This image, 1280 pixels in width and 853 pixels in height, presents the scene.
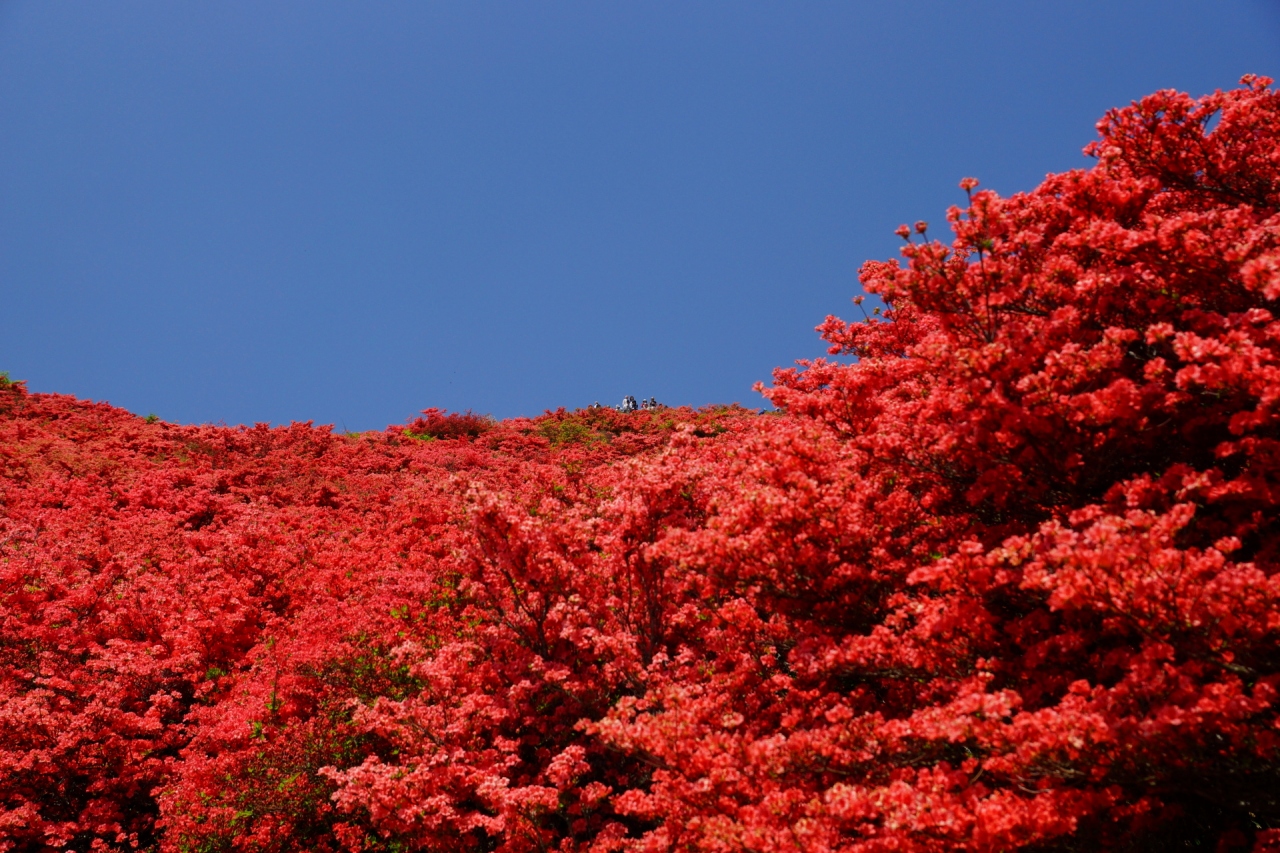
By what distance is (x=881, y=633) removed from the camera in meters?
6.33

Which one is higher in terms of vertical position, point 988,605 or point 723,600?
point 723,600

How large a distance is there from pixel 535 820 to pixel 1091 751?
221 inches

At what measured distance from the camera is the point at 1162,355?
669cm

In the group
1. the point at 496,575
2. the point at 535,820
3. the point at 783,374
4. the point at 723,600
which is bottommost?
the point at 535,820

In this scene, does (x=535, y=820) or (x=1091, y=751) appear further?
(x=535, y=820)

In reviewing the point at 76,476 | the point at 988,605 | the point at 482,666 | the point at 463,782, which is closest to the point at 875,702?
the point at 988,605

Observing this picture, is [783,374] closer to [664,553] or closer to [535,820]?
[664,553]

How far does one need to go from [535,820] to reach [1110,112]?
33.1 feet

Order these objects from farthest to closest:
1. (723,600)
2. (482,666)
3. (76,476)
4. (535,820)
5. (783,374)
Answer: (76,476) < (783,374) < (482,666) < (723,600) < (535,820)

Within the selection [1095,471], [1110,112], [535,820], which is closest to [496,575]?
[535,820]

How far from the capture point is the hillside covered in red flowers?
491 cm

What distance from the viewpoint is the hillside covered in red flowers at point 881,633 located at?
16.1 ft

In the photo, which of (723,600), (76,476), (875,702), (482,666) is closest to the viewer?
(875,702)

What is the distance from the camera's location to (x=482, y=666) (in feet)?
33.0
